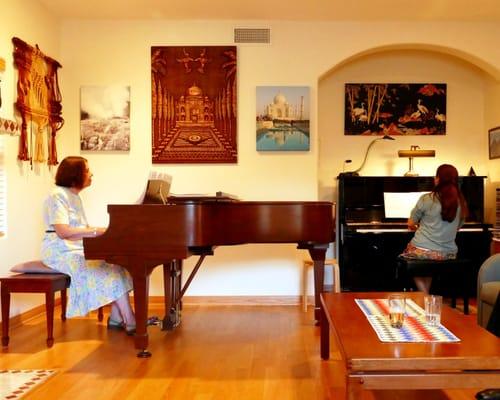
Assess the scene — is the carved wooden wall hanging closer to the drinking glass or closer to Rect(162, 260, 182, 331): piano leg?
Rect(162, 260, 182, 331): piano leg

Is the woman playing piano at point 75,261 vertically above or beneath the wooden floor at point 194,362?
above

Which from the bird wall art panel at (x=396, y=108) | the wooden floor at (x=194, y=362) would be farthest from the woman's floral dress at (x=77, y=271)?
the bird wall art panel at (x=396, y=108)

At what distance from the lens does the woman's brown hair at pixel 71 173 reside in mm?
3460

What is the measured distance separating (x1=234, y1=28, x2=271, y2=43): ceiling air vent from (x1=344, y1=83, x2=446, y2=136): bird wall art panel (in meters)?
1.19

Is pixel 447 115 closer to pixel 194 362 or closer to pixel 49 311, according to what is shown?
pixel 194 362

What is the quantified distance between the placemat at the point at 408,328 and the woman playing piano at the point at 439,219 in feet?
5.54

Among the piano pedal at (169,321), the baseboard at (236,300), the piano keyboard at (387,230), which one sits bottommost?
the baseboard at (236,300)

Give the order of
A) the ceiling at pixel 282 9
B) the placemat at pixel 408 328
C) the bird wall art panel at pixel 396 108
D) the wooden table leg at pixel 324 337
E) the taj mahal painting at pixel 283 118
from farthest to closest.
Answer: the bird wall art panel at pixel 396 108 < the taj mahal painting at pixel 283 118 < the ceiling at pixel 282 9 < the wooden table leg at pixel 324 337 < the placemat at pixel 408 328

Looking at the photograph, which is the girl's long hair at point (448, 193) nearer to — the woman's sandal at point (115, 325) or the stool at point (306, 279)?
the stool at point (306, 279)

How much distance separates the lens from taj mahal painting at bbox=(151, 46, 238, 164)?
466 cm

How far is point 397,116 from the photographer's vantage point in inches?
211

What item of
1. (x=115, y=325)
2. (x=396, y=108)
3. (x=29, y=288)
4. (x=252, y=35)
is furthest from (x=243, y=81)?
(x=29, y=288)

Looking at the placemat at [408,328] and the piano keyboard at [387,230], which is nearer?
the placemat at [408,328]

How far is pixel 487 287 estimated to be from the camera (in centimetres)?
323
